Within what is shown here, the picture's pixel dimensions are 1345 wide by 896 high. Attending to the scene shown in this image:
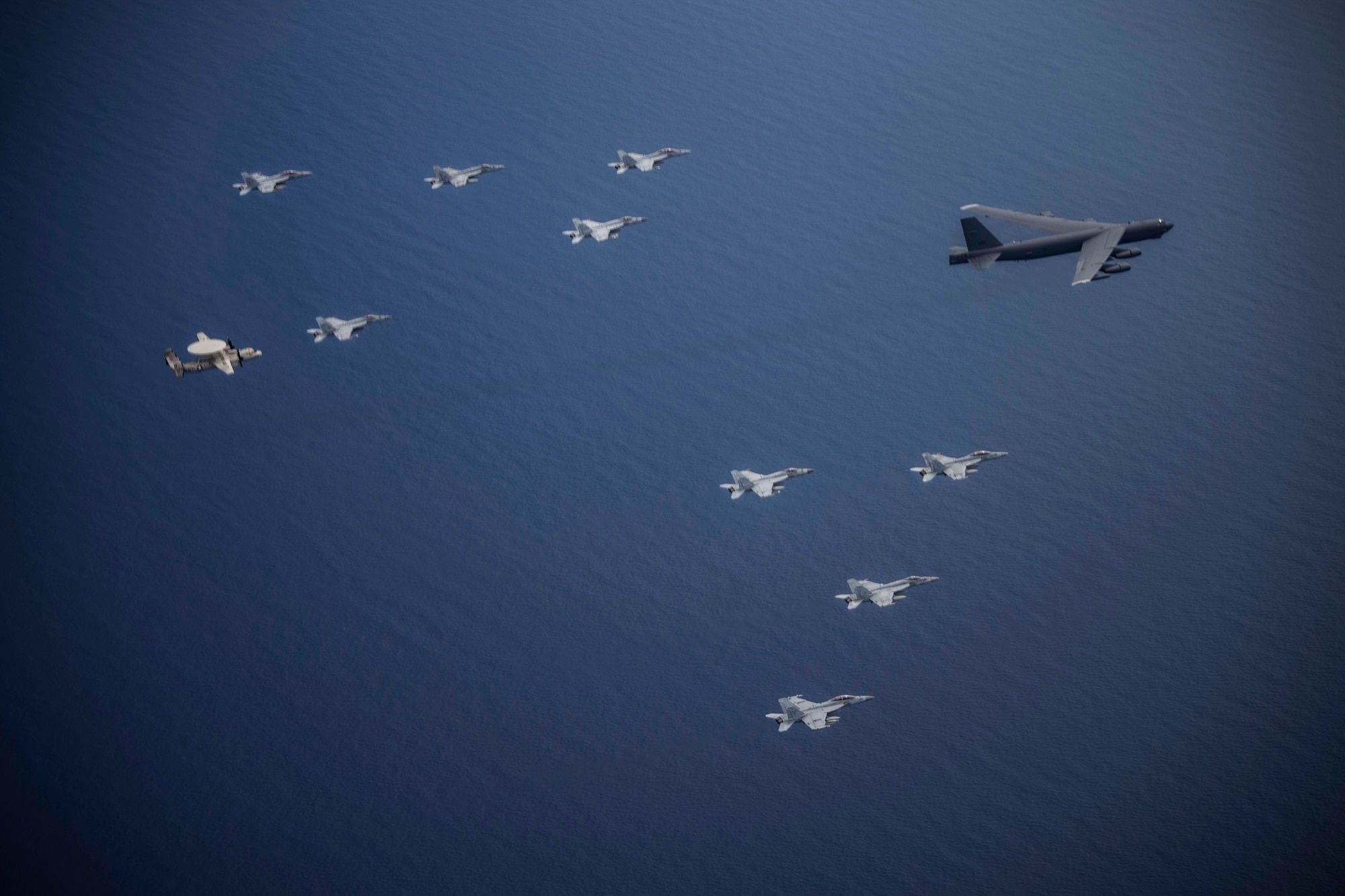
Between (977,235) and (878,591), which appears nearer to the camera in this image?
(878,591)

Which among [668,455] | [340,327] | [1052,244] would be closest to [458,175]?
[340,327]

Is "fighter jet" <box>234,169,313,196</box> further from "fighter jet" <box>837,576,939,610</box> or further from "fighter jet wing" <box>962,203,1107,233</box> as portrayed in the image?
"fighter jet" <box>837,576,939,610</box>

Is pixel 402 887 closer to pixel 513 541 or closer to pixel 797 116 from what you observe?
pixel 513 541

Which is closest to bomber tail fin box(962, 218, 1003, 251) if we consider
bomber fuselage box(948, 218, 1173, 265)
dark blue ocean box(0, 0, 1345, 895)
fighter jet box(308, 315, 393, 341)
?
bomber fuselage box(948, 218, 1173, 265)

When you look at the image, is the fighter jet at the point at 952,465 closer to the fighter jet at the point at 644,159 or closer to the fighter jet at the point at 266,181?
the fighter jet at the point at 644,159

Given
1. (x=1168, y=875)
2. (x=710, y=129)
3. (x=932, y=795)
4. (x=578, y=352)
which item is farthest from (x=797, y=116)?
(x=1168, y=875)

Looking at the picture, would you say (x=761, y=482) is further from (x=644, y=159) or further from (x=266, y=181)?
(x=266, y=181)

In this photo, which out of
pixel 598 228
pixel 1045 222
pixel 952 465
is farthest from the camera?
pixel 598 228
